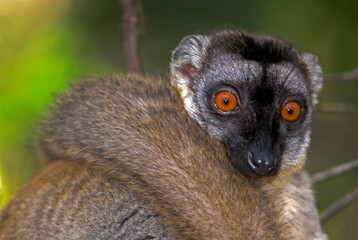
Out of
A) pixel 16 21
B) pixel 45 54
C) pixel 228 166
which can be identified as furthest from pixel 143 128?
pixel 16 21

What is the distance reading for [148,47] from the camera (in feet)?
A: 30.8

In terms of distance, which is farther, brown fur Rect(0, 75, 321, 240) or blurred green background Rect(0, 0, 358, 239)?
blurred green background Rect(0, 0, 358, 239)

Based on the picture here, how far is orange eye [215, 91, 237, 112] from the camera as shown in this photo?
13.1 feet

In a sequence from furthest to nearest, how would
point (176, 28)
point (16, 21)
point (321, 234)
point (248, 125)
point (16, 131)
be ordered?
point (176, 28), point (16, 21), point (16, 131), point (321, 234), point (248, 125)

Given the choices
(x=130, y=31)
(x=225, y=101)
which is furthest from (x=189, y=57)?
(x=130, y=31)

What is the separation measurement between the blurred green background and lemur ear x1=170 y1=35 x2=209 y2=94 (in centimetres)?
19

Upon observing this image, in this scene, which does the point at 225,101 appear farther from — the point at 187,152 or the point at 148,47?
the point at 148,47

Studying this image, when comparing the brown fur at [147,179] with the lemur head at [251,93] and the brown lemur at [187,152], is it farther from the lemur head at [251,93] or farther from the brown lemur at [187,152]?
the lemur head at [251,93]

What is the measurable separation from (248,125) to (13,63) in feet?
12.6

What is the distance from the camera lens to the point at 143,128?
3340 millimetres

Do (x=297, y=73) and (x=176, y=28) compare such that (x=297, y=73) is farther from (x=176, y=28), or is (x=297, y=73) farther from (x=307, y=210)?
(x=176, y=28)

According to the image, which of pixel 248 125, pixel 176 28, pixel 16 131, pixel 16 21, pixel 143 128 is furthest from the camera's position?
pixel 176 28

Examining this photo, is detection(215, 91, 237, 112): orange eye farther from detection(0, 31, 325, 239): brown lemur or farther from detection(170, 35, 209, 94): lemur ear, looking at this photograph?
detection(170, 35, 209, 94): lemur ear

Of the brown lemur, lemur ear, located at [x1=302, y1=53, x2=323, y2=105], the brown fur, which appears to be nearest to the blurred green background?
lemur ear, located at [x1=302, y1=53, x2=323, y2=105]
